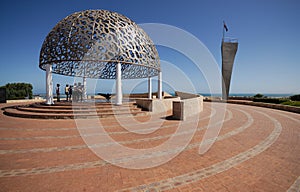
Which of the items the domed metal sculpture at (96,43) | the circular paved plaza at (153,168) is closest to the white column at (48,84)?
the domed metal sculpture at (96,43)

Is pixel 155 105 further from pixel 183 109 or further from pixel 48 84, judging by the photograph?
pixel 48 84

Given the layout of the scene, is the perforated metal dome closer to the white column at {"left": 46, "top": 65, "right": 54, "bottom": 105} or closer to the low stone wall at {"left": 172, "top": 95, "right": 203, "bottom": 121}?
the white column at {"left": 46, "top": 65, "right": 54, "bottom": 105}

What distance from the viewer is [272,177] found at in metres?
4.04

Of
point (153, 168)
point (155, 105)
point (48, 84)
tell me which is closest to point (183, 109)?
point (155, 105)

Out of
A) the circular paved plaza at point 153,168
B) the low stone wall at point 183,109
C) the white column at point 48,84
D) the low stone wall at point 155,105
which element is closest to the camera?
the circular paved plaza at point 153,168

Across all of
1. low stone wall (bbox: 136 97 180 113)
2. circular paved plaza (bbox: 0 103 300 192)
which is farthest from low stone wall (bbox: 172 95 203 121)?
circular paved plaza (bbox: 0 103 300 192)

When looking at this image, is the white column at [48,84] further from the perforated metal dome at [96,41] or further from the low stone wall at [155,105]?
the low stone wall at [155,105]

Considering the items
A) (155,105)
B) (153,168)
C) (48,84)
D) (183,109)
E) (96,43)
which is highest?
(96,43)

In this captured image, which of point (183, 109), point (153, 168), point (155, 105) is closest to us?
point (153, 168)

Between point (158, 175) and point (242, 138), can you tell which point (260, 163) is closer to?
point (242, 138)

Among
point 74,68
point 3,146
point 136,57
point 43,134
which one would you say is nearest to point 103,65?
point 74,68

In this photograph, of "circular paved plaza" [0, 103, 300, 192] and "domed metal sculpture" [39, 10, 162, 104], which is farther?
"domed metal sculpture" [39, 10, 162, 104]

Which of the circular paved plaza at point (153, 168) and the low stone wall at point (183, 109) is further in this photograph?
the low stone wall at point (183, 109)

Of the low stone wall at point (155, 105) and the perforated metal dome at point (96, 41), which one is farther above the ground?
the perforated metal dome at point (96, 41)
